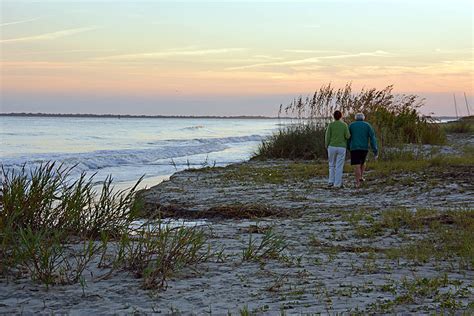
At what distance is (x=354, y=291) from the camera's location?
6559mm

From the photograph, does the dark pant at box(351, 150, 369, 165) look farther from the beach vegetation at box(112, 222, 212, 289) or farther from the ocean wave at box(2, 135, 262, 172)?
the ocean wave at box(2, 135, 262, 172)

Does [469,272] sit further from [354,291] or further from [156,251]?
[156,251]

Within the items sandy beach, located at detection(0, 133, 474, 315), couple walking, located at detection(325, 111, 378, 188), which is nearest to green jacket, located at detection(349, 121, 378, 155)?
couple walking, located at detection(325, 111, 378, 188)

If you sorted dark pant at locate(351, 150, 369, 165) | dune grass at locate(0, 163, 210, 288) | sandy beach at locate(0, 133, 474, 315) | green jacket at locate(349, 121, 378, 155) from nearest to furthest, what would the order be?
sandy beach at locate(0, 133, 474, 315), dune grass at locate(0, 163, 210, 288), dark pant at locate(351, 150, 369, 165), green jacket at locate(349, 121, 378, 155)

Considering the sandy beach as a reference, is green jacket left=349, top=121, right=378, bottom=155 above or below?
above

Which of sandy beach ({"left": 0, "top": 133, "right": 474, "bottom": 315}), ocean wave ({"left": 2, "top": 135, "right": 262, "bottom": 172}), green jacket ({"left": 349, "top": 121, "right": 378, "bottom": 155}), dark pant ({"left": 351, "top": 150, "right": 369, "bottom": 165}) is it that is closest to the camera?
sandy beach ({"left": 0, "top": 133, "right": 474, "bottom": 315})

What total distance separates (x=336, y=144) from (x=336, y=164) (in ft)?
2.12

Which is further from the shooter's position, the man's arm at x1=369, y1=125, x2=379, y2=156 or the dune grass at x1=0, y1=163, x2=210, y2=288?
the man's arm at x1=369, y1=125, x2=379, y2=156

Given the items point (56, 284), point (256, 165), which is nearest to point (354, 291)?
A: point (56, 284)

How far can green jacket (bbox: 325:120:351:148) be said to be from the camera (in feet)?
55.4

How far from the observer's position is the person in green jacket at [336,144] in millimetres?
16672

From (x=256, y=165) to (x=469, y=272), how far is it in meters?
16.4

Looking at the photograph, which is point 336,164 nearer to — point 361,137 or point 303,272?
point 361,137

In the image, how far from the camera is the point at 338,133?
16.9 metres
